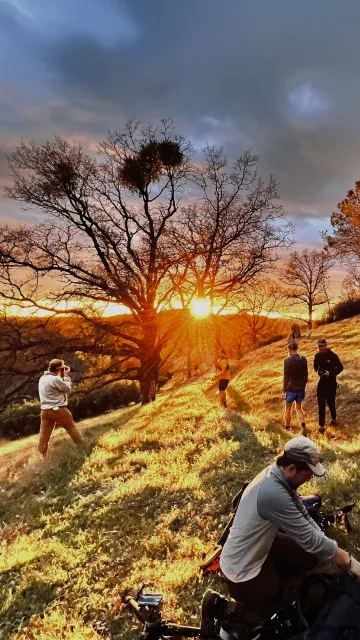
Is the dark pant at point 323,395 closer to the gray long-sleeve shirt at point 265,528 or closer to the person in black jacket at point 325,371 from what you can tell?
the person in black jacket at point 325,371

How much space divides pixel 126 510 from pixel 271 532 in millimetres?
4565

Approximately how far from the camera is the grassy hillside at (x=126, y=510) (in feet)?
17.0

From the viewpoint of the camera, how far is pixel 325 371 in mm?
10859

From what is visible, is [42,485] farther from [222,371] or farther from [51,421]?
[222,371]

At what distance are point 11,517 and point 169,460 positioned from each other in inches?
138

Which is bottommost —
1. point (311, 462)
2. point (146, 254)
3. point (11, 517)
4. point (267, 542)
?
point (11, 517)

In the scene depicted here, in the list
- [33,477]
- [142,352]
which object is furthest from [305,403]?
[33,477]

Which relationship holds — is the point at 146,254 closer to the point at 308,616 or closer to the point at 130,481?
the point at 130,481

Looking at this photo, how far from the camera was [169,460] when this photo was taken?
9547mm

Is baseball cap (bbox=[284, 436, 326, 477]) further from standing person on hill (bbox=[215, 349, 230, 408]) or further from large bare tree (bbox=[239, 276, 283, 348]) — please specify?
large bare tree (bbox=[239, 276, 283, 348])

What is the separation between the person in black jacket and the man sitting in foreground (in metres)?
7.41

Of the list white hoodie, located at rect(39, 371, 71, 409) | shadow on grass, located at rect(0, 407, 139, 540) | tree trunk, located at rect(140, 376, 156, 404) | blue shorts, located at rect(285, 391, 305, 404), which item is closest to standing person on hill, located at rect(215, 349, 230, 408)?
blue shorts, located at rect(285, 391, 305, 404)

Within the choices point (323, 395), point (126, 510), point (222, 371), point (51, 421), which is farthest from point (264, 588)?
point (222, 371)

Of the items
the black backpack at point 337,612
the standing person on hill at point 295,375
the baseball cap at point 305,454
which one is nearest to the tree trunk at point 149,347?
the standing person on hill at point 295,375
